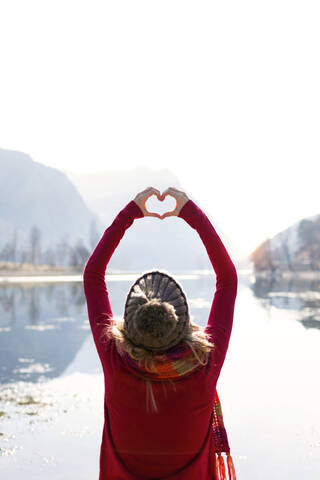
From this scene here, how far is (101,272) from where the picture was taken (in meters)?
2.41

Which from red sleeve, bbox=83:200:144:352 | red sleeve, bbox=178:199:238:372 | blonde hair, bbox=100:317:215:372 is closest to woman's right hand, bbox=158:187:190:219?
red sleeve, bbox=178:199:238:372

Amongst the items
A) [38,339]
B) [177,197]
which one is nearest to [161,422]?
[177,197]

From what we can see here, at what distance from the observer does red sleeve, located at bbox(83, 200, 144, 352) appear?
2.29 metres

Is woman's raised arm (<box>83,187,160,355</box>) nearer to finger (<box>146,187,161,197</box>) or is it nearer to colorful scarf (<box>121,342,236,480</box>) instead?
finger (<box>146,187,161,197</box>)

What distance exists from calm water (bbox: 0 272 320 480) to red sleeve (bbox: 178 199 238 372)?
353 cm

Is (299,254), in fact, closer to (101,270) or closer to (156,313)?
(101,270)

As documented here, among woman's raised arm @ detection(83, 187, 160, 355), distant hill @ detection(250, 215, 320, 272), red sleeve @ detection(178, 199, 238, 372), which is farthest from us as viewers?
distant hill @ detection(250, 215, 320, 272)

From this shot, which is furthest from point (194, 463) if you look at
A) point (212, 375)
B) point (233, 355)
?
point (233, 355)

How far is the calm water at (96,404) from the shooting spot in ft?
17.4

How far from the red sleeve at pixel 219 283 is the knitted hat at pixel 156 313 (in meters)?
0.28

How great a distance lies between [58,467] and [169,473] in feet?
11.9

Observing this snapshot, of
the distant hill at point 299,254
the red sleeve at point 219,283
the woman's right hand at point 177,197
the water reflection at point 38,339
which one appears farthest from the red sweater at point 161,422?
the distant hill at point 299,254

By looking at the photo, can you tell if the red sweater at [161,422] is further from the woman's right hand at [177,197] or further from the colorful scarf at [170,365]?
the woman's right hand at [177,197]

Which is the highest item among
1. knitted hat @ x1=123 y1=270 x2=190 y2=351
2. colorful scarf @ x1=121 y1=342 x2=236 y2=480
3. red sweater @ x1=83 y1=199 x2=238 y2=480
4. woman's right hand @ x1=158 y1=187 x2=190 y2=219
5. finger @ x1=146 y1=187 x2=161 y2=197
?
finger @ x1=146 y1=187 x2=161 y2=197
